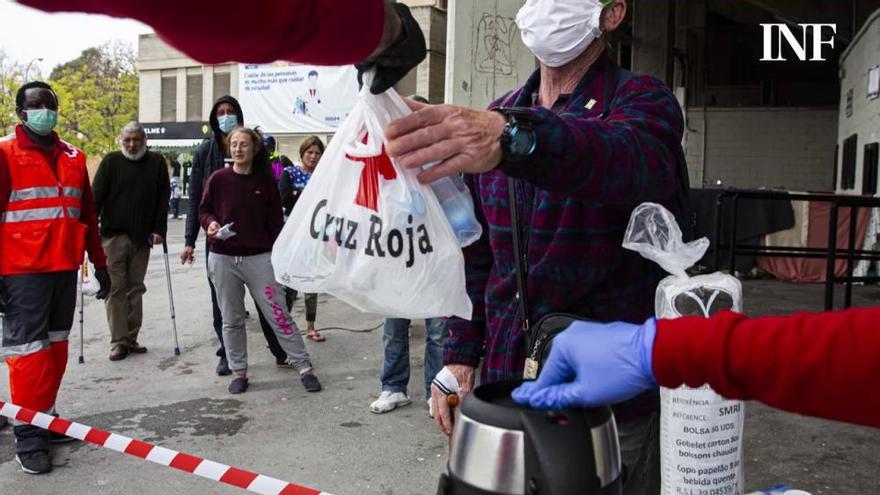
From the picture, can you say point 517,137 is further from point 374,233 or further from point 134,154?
point 134,154

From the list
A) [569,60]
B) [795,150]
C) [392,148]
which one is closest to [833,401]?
[392,148]

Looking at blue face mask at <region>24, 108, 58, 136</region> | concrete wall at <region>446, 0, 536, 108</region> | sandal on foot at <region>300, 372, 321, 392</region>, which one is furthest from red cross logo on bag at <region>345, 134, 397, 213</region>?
concrete wall at <region>446, 0, 536, 108</region>

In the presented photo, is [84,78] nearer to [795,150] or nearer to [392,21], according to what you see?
[795,150]

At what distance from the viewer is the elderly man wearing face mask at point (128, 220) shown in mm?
7258

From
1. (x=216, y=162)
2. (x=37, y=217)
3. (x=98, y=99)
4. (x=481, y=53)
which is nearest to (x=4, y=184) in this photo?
(x=37, y=217)

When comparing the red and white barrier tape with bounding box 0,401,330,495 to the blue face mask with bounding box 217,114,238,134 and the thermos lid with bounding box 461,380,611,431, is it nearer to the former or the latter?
the thermos lid with bounding box 461,380,611,431

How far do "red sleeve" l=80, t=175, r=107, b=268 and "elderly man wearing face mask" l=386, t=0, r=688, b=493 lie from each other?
371 centimetres

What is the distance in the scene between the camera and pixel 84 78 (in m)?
43.0

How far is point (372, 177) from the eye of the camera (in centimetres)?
183

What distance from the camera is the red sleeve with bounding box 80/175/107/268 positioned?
5312mm

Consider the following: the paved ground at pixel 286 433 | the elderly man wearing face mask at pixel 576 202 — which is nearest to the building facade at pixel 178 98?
the paved ground at pixel 286 433

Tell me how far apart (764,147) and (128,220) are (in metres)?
20.7

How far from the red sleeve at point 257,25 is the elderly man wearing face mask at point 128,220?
6.46 meters

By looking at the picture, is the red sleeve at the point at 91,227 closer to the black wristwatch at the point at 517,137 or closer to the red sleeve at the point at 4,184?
the red sleeve at the point at 4,184
